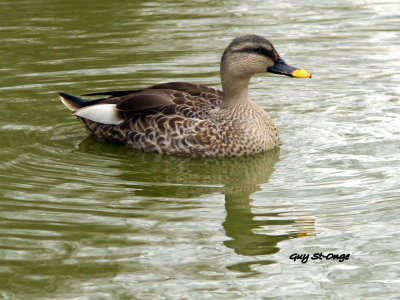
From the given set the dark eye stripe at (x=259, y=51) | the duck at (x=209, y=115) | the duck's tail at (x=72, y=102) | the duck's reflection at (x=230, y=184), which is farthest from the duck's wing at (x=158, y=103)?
the dark eye stripe at (x=259, y=51)

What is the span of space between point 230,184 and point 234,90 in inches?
55.7

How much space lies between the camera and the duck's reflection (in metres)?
8.02

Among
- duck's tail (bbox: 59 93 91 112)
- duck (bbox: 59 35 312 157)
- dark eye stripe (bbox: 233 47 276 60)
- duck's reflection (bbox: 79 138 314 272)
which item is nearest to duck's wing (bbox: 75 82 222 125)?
duck (bbox: 59 35 312 157)

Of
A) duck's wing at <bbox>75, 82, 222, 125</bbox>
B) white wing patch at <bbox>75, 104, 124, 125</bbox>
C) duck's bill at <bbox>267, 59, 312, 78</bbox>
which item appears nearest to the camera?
duck's bill at <bbox>267, 59, 312, 78</bbox>

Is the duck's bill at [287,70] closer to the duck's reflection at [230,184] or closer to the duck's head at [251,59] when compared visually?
the duck's head at [251,59]

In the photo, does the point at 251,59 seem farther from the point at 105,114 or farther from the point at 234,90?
the point at 105,114

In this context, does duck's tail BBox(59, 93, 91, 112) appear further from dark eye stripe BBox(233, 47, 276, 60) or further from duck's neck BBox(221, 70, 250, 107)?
dark eye stripe BBox(233, 47, 276, 60)

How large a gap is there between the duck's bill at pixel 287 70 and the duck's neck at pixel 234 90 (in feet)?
1.05

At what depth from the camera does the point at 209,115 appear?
34.4ft

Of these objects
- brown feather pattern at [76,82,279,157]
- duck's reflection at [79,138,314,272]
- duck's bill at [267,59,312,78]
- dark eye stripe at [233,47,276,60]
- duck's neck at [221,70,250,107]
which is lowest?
duck's reflection at [79,138,314,272]

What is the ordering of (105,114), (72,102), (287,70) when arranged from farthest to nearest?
(72,102) < (105,114) < (287,70)

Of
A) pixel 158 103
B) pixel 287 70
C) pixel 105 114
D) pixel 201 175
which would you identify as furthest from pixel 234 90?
pixel 105 114

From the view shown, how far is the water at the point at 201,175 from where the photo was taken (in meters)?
7.39

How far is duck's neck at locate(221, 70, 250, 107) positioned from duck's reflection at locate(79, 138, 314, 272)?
62cm
